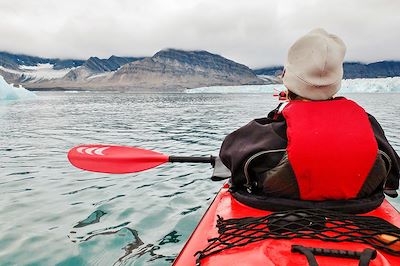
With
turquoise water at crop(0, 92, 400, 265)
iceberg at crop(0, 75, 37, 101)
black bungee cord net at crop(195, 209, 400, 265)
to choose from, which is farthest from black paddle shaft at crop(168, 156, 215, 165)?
iceberg at crop(0, 75, 37, 101)


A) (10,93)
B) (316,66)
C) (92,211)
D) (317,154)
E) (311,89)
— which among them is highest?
(316,66)

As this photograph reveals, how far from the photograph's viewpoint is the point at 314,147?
7.05 ft

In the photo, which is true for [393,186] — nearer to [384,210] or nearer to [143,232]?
[384,210]

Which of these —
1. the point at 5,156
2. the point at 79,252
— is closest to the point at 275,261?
the point at 79,252

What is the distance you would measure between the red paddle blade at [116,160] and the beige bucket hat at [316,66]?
240cm

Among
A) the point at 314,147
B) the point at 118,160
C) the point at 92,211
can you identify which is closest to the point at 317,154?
A: the point at 314,147

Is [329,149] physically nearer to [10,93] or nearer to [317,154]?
[317,154]

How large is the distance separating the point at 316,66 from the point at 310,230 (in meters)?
1.02

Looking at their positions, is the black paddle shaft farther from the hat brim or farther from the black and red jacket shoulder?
the hat brim

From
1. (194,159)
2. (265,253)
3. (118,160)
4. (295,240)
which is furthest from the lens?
(118,160)

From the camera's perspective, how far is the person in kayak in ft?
7.11

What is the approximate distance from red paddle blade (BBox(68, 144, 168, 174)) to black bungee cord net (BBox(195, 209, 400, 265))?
236 cm

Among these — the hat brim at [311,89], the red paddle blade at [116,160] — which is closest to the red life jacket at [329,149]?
the hat brim at [311,89]

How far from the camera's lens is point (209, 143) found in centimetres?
1089
